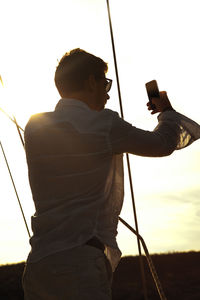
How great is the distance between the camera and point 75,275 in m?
1.66

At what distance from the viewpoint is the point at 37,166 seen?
1.84 m

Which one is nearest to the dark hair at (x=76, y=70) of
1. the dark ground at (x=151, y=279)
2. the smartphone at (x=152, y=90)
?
the smartphone at (x=152, y=90)

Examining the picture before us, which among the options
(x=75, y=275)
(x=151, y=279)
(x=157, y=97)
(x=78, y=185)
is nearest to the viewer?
(x=75, y=275)

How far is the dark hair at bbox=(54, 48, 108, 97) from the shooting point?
193 centimetres

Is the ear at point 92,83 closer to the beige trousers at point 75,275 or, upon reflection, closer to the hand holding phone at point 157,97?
the hand holding phone at point 157,97

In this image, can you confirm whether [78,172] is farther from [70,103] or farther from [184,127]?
[184,127]

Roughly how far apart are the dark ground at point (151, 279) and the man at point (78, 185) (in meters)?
9.13

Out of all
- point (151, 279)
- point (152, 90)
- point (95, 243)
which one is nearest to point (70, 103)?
point (152, 90)

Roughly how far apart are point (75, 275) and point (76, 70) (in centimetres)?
69

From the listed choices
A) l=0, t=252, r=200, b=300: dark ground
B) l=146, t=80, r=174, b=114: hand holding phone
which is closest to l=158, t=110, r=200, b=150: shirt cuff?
l=146, t=80, r=174, b=114: hand holding phone

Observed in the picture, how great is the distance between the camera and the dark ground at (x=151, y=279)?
10781 mm

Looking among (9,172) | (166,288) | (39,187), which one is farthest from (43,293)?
(166,288)

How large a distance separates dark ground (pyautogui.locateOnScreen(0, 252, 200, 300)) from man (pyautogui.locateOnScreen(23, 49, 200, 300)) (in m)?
9.13

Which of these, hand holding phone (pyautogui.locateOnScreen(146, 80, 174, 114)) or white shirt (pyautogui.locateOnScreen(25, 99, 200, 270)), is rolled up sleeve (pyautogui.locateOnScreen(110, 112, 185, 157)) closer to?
white shirt (pyautogui.locateOnScreen(25, 99, 200, 270))
